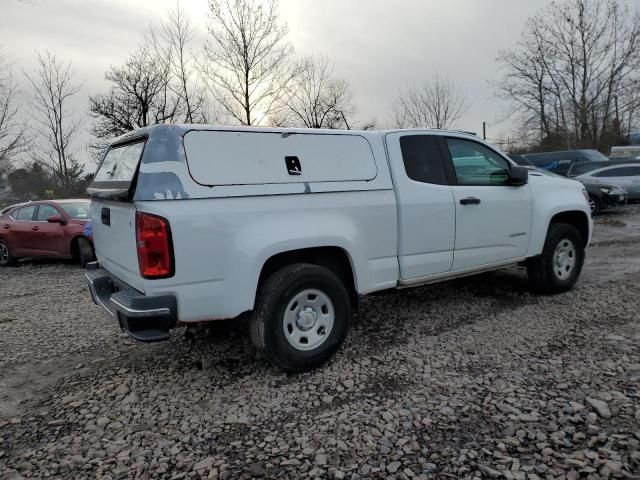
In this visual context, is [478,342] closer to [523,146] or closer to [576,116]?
[576,116]

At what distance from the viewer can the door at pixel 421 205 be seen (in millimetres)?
4082

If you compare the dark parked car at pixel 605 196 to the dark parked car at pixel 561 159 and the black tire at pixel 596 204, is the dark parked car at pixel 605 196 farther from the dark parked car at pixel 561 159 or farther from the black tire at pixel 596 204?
the dark parked car at pixel 561 159

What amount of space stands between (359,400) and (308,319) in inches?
28.5

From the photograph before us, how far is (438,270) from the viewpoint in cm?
440

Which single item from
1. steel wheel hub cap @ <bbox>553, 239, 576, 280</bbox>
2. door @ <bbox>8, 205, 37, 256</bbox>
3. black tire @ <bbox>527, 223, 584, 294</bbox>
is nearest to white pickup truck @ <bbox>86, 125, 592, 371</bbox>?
black tire @ <bbox>527, 223, 584, 294</bbox>

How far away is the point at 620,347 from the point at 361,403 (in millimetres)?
2330

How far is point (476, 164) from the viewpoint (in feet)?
15.7

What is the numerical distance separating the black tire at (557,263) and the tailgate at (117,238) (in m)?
4.26

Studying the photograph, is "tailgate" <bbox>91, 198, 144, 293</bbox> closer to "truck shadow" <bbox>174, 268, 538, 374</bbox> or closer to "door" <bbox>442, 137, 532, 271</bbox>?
"truck shadow" <bbox>174, 268, 538, 374</bbox>

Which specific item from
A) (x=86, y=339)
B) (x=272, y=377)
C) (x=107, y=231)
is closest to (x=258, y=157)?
(x=107, y=231)

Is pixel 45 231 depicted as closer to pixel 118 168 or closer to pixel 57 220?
pixel 57 220

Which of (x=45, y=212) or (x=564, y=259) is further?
(x=45, y=212)

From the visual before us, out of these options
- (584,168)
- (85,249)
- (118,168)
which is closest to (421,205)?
(118,168)

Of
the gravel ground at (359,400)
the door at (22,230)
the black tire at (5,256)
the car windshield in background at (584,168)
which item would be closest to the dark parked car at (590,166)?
the car windshield in background at (584,168)
